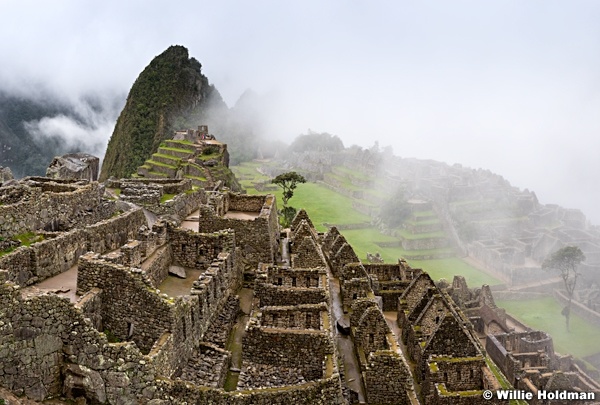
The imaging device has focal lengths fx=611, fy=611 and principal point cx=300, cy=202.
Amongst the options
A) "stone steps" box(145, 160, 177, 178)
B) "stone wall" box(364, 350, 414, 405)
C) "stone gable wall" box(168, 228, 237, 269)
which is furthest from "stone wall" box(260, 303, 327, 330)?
"stone steps" box(145, 160, 177, 178)

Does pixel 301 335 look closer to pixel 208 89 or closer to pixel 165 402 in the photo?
pixel 165 402

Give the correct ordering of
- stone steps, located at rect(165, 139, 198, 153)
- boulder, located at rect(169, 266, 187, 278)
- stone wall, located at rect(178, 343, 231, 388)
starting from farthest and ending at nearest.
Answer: stone steps, located at rect(165, 139, 198, 153)
boulder, located at rect(169, 266, 187, 278)
stone wall, located at rect(178, 343, 231, 388)

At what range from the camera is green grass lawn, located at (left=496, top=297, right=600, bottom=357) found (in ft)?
161

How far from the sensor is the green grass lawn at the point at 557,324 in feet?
161

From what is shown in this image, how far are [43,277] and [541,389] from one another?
79.0 ft

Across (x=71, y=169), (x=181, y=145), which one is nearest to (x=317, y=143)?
(x=181, y=145)

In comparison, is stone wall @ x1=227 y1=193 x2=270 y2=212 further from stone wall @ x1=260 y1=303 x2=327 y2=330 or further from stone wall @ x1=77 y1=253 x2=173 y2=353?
stone wall @ x1=77 y1=253 x2=173 y2=353

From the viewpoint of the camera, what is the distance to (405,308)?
2512 cm

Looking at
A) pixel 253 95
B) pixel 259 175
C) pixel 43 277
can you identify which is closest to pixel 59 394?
pixel 43 277

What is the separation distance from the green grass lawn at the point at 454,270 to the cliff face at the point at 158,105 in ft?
181

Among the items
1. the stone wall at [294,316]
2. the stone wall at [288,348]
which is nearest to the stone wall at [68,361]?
the stone wall at [288,348]

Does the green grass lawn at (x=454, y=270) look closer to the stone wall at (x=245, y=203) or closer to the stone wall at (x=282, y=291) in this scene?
the stone wall at (x=245, y=203)

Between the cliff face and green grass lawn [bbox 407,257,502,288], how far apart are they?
181 feet

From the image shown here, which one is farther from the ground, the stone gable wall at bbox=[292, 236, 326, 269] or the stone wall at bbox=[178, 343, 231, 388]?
the stone gable wall at bbox=[292, 236, 326, 269]
